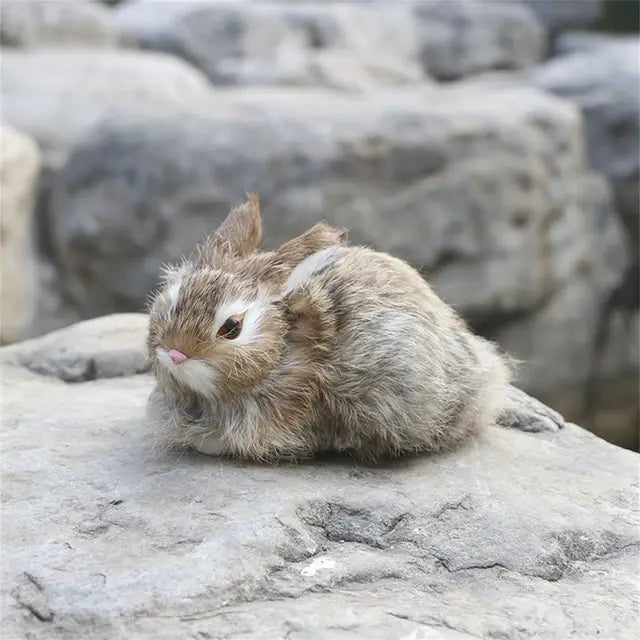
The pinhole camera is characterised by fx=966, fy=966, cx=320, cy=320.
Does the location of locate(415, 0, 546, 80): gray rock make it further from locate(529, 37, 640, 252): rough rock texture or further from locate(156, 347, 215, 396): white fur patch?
locate(156, 347, 215, 396): white fur patch

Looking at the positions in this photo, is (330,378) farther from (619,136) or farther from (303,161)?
(619,136)

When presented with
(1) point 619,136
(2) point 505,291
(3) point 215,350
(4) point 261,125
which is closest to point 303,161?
(4) point 261,125

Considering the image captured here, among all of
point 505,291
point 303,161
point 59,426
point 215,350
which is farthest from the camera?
point 505,291

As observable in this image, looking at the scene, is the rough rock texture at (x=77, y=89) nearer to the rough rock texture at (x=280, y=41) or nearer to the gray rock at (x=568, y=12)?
the rough rock texture at (x=280, y=41)

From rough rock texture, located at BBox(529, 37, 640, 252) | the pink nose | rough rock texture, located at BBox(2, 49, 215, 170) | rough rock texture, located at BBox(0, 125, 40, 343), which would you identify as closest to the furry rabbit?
the pink nose

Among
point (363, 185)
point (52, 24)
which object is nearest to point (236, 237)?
point (363, 185)

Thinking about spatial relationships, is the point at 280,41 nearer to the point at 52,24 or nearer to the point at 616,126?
the point at 52,24
